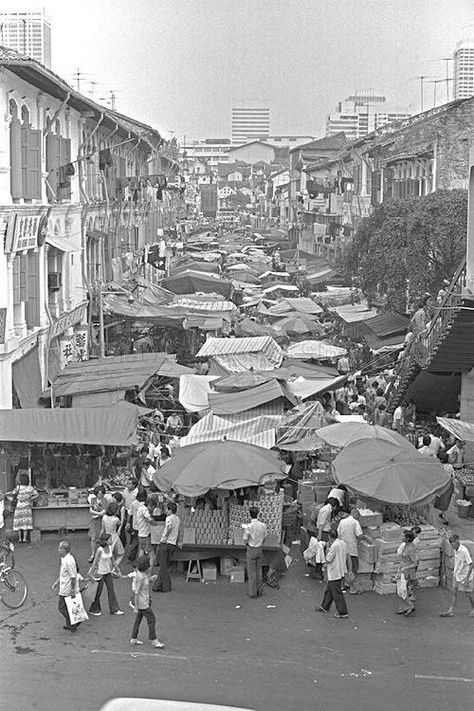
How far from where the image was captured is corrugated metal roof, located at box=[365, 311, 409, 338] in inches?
1149

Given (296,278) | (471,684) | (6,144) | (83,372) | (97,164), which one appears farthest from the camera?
(296,278)

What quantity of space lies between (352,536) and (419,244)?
15.6m

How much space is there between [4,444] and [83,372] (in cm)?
669

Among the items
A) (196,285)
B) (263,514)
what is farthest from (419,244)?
(263,514)

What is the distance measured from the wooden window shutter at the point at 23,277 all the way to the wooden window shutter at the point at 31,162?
1.23 m

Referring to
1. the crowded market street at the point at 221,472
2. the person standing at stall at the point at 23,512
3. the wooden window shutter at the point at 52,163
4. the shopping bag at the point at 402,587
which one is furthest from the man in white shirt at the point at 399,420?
the wooden window shutter at the point at 52,163

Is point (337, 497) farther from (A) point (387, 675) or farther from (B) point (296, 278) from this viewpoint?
(B) point (296, 278)

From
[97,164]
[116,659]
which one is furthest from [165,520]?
[97,164]

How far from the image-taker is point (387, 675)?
11.1 m

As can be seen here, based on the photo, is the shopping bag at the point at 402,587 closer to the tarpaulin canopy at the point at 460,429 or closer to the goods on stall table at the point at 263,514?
the goods on stall table at the point at 263,514

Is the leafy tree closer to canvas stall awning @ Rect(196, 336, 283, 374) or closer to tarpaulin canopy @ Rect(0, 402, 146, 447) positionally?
canvas stall awning @ Rect(196, 336, 283, 374)

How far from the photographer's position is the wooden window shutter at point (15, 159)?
20.7m

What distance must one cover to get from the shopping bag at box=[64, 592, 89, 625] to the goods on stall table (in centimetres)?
263

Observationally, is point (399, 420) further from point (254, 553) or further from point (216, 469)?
point (254, 553)
